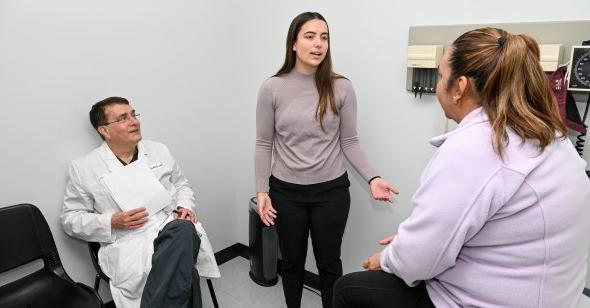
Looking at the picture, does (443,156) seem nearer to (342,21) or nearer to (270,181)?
(270,181)

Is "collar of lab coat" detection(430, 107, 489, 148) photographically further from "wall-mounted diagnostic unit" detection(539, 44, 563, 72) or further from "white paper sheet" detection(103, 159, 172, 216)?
"white paper sheet" detection(103, 159, 172, 216)

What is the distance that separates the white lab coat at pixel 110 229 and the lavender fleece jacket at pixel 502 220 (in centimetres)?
120

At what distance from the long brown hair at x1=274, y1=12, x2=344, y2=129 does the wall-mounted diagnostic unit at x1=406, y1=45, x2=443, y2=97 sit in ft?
1.22

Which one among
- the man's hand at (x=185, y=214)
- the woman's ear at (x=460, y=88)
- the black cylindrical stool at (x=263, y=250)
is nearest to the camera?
the woman's ear at (x=460, y=88)

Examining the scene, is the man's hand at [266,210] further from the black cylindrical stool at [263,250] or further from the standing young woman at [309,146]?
the black cylindrical stool at [263,250]

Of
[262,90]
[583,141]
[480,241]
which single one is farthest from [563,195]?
[262,90]

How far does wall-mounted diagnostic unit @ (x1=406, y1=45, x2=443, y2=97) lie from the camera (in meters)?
1.69

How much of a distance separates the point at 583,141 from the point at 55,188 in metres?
2.27

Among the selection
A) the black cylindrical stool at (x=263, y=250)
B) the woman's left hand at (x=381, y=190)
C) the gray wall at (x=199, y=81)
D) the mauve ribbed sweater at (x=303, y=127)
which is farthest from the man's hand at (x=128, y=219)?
the woman's left hand at (x=381, y=190)

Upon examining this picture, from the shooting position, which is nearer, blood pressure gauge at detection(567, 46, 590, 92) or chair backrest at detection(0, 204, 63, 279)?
blood pressure gauge at detection(567, 46, 590, 92)

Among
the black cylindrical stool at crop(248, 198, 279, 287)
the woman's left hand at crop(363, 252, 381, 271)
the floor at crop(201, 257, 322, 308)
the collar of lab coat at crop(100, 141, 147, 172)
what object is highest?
the collar of lab coat at crop(100, 141, 147, 172)

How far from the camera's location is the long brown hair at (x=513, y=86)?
2.75 feet

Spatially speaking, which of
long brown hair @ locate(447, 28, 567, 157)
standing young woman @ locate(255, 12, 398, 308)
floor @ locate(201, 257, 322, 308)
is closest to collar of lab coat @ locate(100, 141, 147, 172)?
standing young woman @ locate(255, 12, 398, 308)

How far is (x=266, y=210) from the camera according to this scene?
173 centimetres
